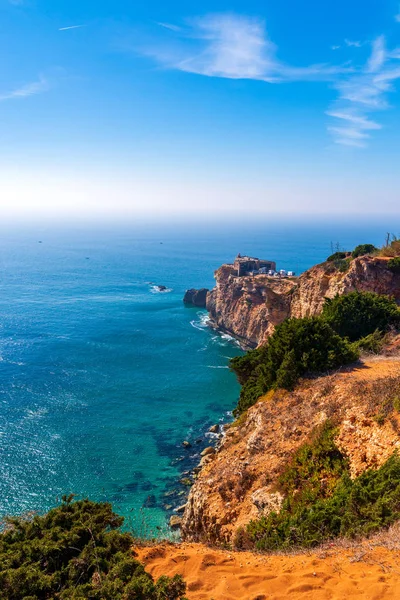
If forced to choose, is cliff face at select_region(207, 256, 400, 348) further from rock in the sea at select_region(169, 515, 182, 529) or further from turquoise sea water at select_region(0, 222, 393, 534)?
rock in the sea at select_region(169, 515, 182, 529)

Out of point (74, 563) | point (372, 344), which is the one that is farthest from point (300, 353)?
point (74, 563)

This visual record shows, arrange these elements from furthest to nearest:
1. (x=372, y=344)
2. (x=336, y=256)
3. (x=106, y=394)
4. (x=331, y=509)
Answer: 1. (x=336, y=256)
2. (x=106, y=394)
3. (x=372, y=344)
4. (x=331, y=509)

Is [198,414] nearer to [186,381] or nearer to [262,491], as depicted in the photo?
[186,381]

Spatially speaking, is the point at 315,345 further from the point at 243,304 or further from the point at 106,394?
the point at 243,304

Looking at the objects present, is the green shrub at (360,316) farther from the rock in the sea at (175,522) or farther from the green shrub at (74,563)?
the green shrub at (74,563)

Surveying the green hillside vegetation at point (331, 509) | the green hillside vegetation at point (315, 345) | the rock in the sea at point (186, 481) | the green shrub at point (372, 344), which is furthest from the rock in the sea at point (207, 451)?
the green hillside vegetation at point (331, 509)

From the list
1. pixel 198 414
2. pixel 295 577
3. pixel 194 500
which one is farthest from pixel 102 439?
pixel 295 577
